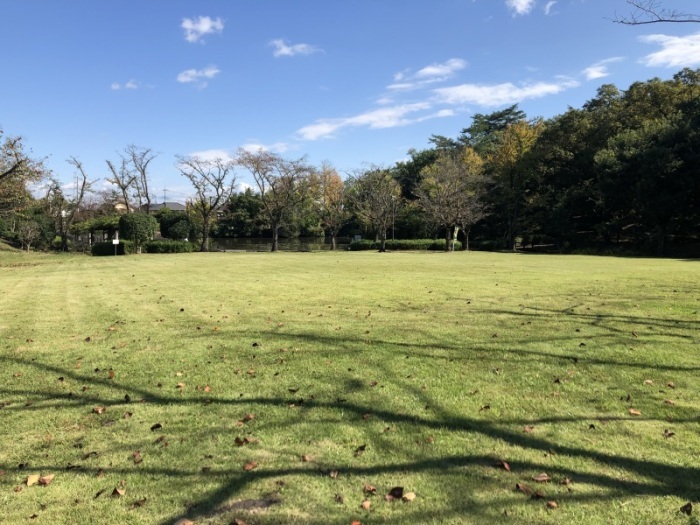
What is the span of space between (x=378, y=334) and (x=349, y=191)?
44.5m

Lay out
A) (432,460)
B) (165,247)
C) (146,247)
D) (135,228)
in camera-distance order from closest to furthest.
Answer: (432,460)
(135,228)
(146,247)
(165,247)

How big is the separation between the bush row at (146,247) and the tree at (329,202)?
1483 cm

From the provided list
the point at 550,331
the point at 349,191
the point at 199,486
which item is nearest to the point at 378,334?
the point at 550,331

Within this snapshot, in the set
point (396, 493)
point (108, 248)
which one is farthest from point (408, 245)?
point (396, 493)

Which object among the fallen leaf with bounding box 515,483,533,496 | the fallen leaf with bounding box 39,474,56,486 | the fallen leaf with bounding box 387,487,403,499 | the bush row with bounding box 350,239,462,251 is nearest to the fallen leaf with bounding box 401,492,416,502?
the fallen leaf with bounding box 387,487,403,499

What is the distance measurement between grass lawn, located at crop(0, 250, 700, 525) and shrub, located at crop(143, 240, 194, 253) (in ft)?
99.1

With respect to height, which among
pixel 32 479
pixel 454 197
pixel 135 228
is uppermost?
pixel 454 197

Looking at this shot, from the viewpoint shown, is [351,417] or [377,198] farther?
[377,198]

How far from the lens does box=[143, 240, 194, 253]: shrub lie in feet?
119

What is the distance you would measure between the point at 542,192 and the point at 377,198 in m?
16.0

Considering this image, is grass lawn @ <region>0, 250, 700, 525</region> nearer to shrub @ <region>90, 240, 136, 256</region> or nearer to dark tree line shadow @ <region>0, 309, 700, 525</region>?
dark tree line shadow @ <region>0, 309, 700, 525</region>

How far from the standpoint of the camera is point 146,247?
3612 centimetres

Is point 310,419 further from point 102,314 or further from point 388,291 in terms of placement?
point 388,291

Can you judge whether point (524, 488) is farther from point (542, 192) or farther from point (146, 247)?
point (542, 192)
